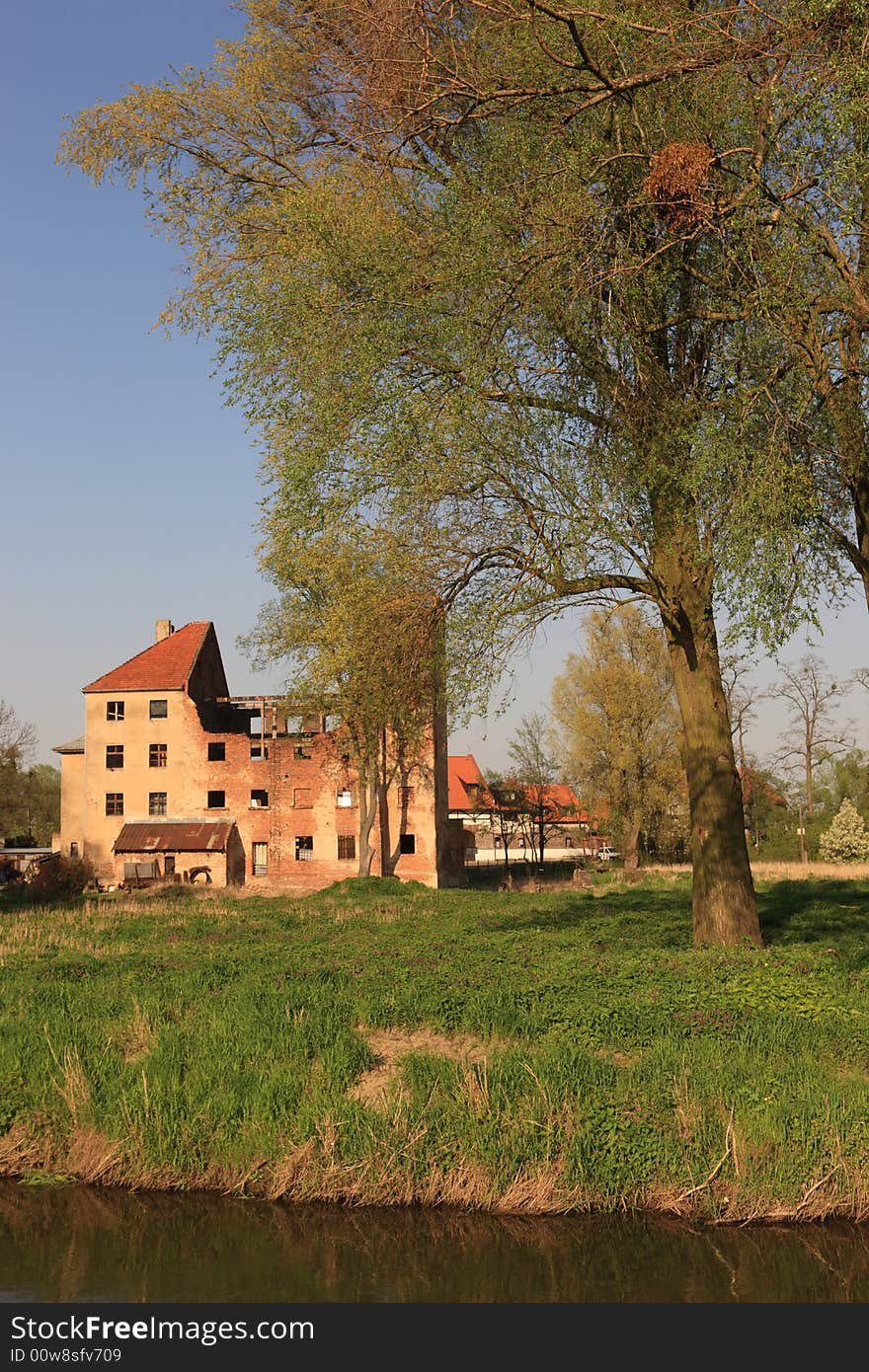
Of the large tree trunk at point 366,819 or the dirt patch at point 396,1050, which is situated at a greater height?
the large tree trunk at point 366,819

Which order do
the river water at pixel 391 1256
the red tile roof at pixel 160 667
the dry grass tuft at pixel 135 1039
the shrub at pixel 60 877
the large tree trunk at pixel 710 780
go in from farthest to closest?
the red tile roof at pixel 160 667 < the shrub at pixel 60 877 < the large tree trunk at pixel 710 780 < the dry grass tuft at pixel 135 1039 < the river water at pixel 391 1256

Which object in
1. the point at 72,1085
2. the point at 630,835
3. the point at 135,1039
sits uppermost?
the point at 630,835

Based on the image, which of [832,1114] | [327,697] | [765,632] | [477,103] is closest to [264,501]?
[477,103]

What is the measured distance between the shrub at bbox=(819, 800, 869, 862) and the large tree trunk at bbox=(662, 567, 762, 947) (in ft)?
126

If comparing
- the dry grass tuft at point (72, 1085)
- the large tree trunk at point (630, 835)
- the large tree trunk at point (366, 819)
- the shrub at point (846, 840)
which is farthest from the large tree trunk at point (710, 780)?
the shrub at point (846, 840)

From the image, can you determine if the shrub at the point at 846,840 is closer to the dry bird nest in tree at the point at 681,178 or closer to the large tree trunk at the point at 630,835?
the large tree trunk at the point at 630,835

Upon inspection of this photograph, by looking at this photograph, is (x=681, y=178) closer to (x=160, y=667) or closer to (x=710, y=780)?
(x=710, y=780)

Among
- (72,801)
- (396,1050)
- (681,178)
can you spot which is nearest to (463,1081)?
(396,1050)

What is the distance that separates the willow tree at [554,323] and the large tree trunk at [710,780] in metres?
0.04

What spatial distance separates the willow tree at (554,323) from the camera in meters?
13.3

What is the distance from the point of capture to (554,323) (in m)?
15.2

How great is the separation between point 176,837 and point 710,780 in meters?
37.1

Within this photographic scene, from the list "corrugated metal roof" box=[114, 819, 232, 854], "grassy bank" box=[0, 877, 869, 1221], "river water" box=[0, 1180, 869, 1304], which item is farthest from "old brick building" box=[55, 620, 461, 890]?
"river water" box=[0, 1180, 869, 1304]

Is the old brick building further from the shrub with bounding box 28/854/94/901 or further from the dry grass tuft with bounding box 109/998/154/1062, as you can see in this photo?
the dry grass tuft with bounding box 109/998/154/1062
